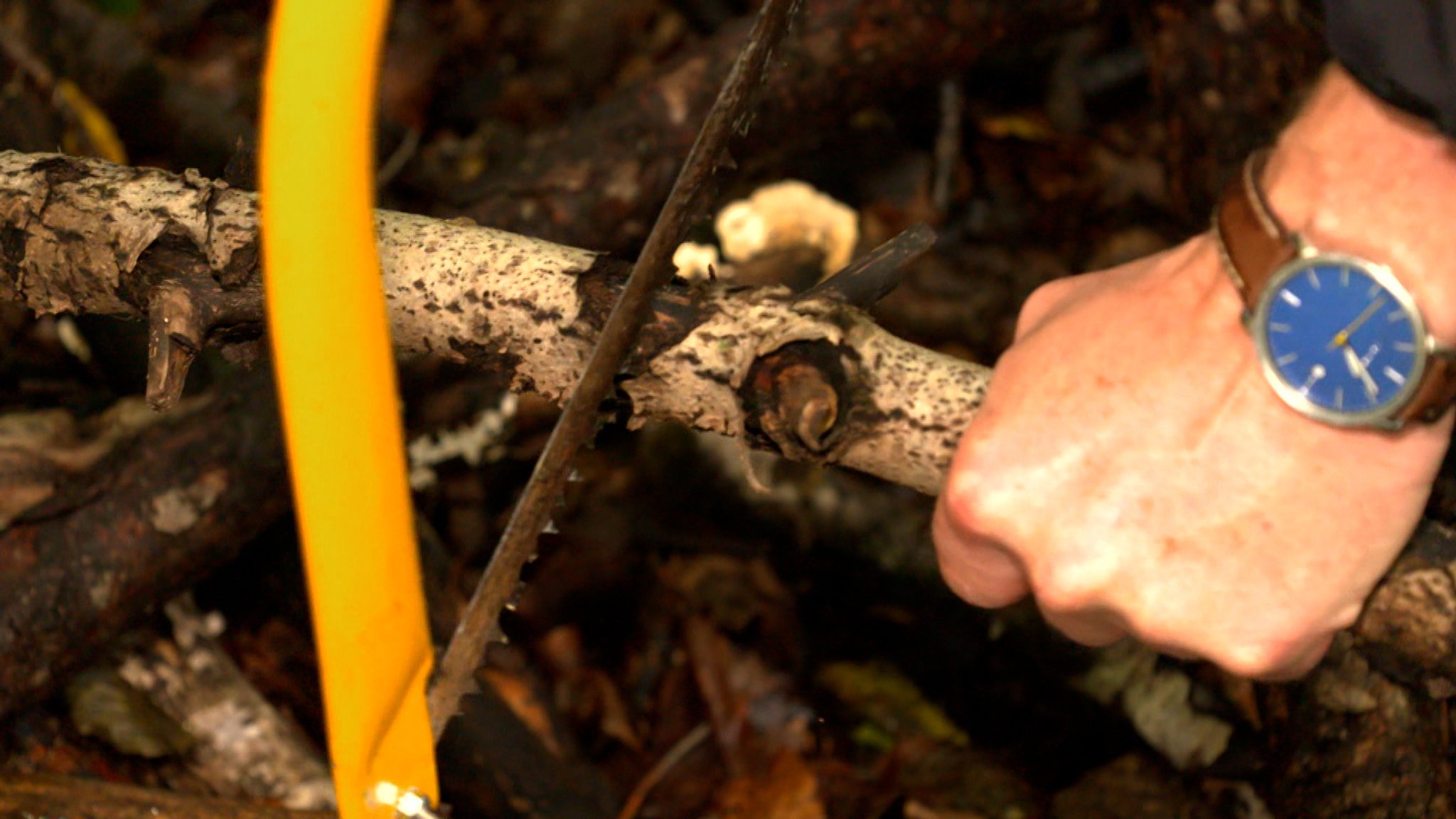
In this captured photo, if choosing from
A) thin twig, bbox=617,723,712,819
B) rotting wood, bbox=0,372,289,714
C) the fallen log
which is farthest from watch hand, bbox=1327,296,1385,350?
rotting wood, bbox=0,372,289,714

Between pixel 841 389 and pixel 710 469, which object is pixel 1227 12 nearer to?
pixel 710 469

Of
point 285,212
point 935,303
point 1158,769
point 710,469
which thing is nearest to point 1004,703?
point 1158,769

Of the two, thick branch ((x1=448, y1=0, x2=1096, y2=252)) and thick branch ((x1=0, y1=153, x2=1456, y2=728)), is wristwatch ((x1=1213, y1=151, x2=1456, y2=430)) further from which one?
thick branch ((x1=448, y1=0, x2=1096, y2=252))

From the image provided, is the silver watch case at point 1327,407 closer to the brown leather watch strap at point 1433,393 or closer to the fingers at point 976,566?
the brown leather watch strap at point 1433,393

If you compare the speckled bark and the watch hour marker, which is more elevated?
the speckled bark

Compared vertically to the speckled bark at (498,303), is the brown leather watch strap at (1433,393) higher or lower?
lower

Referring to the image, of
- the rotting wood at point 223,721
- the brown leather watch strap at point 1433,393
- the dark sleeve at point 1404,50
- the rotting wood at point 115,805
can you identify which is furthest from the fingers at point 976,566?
the rotting wood at point 223,721
